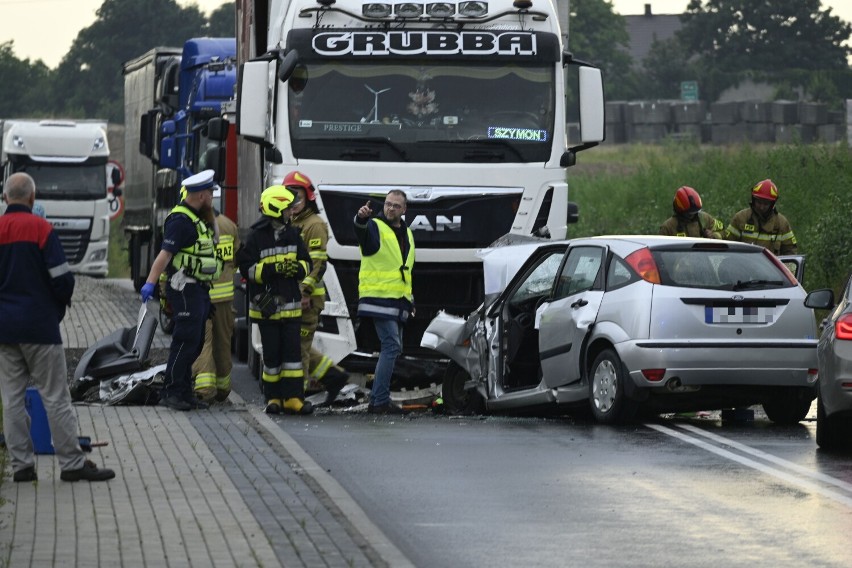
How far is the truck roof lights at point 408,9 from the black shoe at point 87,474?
728cm

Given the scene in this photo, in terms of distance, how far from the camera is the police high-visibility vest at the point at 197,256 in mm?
14508

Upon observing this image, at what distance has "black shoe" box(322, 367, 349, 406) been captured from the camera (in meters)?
15.8

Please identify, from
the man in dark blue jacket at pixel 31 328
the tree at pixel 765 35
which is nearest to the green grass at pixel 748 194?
the man in dark blue jacket at pixel 31 328

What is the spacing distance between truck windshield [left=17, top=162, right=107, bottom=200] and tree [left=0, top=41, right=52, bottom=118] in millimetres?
74961

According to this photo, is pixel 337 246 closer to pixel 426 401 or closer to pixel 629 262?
pixel 426 401

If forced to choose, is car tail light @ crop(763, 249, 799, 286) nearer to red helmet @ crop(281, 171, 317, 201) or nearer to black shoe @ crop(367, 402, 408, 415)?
black shoe @ crop(367, 402, 408, 415)

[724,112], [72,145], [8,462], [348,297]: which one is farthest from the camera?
[724,112]

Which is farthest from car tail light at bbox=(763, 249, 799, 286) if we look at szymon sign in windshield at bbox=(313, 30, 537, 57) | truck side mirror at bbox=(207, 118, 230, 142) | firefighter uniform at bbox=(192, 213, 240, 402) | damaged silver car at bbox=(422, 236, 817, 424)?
truck side mirror at bbox=(207, 118, 230, 142)

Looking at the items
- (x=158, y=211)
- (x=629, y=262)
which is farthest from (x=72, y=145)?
(x=629, y=262)

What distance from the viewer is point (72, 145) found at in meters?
39.7

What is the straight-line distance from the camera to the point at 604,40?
107375 mm

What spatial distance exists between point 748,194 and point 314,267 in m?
18.7

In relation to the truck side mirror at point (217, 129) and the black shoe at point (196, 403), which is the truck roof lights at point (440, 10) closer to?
the truck side mirror at point (217, 129)

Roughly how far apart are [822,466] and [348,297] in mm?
5763
